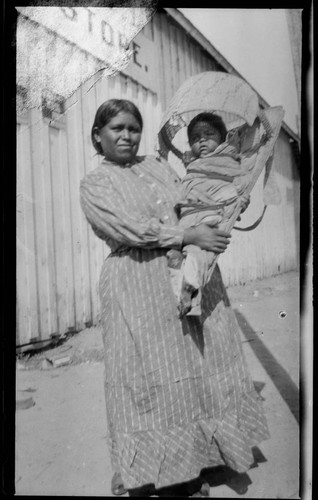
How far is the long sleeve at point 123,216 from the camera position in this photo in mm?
1629

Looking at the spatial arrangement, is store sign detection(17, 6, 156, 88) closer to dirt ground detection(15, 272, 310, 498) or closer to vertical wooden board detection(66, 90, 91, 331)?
vertical wooden board detection(66, 90, 91, 331)

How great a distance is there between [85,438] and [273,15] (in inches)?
91.7

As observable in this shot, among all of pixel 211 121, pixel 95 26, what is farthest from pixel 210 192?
pixel 95 26

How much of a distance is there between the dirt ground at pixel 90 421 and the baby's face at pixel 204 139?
2.66 feet

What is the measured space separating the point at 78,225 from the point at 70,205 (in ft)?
0.51

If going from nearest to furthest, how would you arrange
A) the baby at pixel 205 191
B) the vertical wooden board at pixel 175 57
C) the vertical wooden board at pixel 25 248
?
the baby at pixel 205 191, the vertical wooden board at pixel 25 248, the vertical wooden board at pixel 175 57

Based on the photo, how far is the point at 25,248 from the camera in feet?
7.90

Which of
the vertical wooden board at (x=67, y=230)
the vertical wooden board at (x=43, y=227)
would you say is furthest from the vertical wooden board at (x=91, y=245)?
the vertical wooden board at (x=43, y=227)

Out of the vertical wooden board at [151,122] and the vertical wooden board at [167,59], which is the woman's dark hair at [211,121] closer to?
the vertical wooden board at [151,122]

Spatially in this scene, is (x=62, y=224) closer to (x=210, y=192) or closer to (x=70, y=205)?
(x=70, y=205)

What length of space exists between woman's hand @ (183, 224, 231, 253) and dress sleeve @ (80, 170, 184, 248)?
0.11 ft
